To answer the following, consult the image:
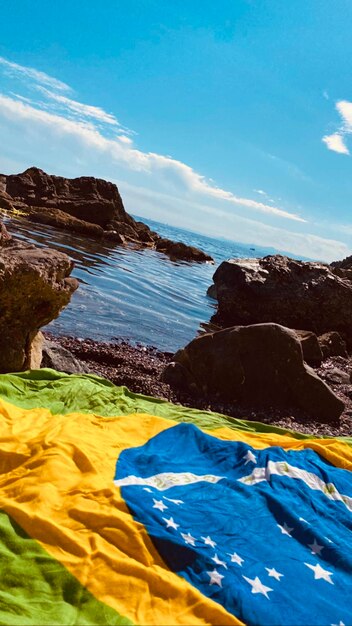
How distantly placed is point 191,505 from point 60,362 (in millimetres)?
4825

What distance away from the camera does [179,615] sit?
303cm

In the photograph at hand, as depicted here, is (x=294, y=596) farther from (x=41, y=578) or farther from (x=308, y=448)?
(x=308, y=448)

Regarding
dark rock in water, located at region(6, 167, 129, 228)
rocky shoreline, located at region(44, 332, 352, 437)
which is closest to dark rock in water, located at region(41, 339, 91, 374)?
rocky shoreline, located at region(44, 332, 352, 437)

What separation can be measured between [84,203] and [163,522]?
166 ft

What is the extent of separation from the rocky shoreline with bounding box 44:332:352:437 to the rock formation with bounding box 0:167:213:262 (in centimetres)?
3499

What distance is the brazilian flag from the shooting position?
311cm

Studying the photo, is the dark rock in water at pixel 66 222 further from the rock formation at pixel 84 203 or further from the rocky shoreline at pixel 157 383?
the rocky shoreline at pixel 157 383

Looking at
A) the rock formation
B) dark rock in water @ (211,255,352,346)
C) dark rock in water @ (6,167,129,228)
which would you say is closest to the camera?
dark rock in water @ (211,255,352,346)

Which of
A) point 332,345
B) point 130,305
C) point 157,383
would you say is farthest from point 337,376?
point 130,305

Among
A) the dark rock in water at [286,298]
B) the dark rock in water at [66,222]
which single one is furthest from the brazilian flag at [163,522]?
the dark rock in water at [66,222]

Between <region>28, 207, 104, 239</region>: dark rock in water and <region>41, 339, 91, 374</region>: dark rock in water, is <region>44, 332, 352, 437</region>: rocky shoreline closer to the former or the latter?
<region>41, 339, 91, 374</region>: dark rock in water

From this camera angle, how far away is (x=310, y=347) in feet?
42.2

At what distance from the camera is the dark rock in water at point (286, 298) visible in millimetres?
19094

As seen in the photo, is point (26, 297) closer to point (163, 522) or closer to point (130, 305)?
point (163, 522)
